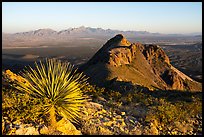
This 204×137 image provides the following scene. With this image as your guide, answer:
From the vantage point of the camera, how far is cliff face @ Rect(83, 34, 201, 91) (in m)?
40.2

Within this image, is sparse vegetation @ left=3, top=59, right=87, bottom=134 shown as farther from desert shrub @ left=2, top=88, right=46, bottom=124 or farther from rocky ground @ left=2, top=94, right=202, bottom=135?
rocky ground @ left=2, top=94, right=202, bottom=135

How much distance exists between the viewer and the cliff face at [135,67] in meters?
40.2

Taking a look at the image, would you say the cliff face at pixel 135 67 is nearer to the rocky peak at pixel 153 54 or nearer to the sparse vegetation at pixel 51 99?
the rocky peak at pixel 153 54

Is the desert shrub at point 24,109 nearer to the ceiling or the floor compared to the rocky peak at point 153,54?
nearer to the ceiling

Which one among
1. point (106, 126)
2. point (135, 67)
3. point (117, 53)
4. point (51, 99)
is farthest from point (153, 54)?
point (51, 99)

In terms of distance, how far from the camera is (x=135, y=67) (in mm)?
49938

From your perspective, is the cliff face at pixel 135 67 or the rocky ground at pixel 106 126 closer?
the rocky ground at pixel 106 126

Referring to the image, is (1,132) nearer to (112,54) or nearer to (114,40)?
(112,54)

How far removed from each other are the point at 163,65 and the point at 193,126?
50374mm

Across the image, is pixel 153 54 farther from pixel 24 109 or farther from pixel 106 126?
pixel 24 109

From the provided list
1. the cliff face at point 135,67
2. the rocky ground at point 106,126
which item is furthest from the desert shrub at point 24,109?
the cliff face at point 135,67

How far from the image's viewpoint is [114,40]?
189 ft

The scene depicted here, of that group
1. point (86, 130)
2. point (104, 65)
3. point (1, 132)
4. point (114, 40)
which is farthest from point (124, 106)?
point (114, 40)

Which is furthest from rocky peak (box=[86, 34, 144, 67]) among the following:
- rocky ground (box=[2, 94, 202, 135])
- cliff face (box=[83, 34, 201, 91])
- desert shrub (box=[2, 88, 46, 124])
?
desert shrub (box=[2, 88, 46, 124])
